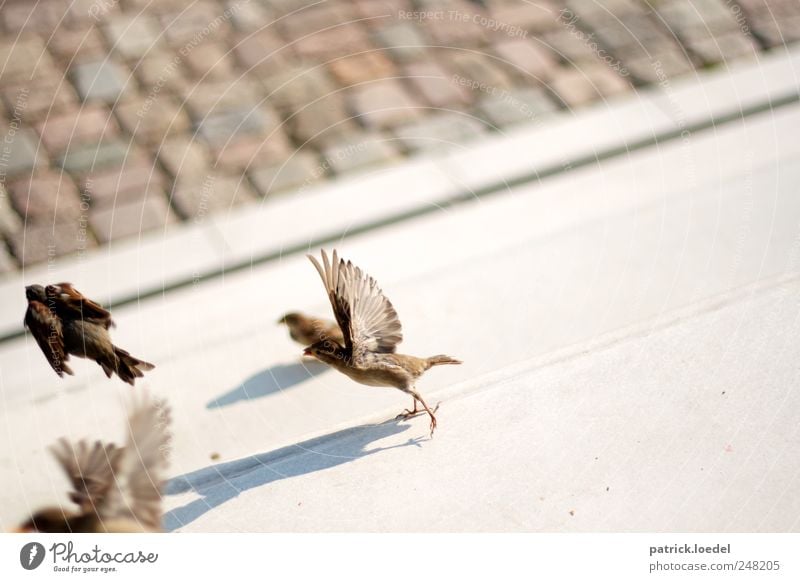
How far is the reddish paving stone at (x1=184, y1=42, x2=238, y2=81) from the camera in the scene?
5023 millimetres

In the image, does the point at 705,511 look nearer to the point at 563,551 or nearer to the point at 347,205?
the point at 563,551

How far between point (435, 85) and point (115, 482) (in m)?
2.47

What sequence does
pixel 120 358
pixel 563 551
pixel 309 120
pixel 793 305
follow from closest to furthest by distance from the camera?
1. pixel 563 551
2. pixel 120 358
3. pixel 793 305
4. pixel 309 120

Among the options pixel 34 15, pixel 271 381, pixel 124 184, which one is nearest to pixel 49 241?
pixel 124 184

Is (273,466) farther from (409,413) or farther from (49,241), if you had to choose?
(49,241)

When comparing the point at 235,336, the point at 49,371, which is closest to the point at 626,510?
the point at 235,336

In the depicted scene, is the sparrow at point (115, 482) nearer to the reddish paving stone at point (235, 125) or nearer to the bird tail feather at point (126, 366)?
the bird tail feather at point (126, 366)

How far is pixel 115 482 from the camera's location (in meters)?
3.39

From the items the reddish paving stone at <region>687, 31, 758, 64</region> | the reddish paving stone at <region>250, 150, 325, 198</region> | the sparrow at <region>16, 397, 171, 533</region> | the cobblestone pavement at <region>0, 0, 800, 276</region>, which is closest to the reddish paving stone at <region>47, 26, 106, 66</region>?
the cobblestone pavement at <region>0, 0, 800, 276</region>

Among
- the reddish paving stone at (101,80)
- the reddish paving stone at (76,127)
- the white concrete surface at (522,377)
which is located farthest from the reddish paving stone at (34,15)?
the white concrete surface at (522,377)

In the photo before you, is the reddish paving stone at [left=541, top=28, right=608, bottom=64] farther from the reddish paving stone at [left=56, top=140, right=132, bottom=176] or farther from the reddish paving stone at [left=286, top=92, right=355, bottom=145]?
the reddish paving stone at [left=56, top=140, right=132, bottom=176]

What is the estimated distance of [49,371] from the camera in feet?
12.8

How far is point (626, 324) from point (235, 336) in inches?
57.1

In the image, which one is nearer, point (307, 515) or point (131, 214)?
point (307, 515)
